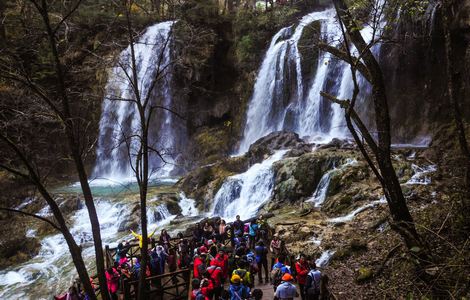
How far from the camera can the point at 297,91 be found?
1094 inches

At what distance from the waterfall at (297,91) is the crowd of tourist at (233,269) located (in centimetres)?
1385

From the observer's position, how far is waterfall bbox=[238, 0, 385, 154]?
24.8 metres

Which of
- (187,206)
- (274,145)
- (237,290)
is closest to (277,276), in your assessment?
(237,290)

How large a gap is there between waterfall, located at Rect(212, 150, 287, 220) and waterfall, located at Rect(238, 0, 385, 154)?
6.57 meters

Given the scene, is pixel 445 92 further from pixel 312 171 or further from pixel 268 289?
pixel 268 289

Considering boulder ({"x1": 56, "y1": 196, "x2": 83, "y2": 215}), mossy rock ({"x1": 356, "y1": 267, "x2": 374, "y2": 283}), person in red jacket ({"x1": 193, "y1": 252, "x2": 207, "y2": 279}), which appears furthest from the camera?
boulder ({"x1": 56, "y1": 196, "x2": 83, "y2": 215})

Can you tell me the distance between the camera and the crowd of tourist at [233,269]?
7562 mm

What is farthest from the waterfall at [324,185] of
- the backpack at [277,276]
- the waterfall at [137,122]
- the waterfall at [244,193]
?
the waterfall at [137,122]

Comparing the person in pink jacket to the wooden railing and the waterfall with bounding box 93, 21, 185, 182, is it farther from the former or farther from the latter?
the waterfall with bounding box 93, 21, 185, 182

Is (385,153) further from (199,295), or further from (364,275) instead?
(199,295)

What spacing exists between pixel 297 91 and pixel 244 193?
1114 centimetres

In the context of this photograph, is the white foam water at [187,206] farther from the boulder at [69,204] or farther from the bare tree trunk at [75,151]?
the bare tree trunk at [75,151]

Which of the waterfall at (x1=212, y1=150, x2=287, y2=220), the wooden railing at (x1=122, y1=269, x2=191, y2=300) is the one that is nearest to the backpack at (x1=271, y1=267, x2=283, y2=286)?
the wooden railing at (x1=122, y1=269, x2=191, y2=300)

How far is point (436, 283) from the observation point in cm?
580
